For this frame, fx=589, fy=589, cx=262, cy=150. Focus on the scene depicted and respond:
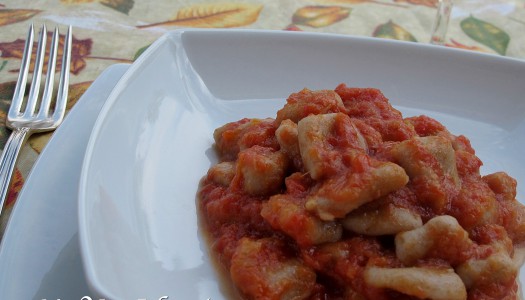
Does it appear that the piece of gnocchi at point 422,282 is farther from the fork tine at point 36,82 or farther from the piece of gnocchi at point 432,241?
the fork tine at point 36,82

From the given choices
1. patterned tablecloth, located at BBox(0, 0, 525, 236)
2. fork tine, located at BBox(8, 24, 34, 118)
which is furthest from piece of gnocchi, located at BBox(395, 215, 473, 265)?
patterned tablecloth, located at BBox(0, 0, 525, 236)

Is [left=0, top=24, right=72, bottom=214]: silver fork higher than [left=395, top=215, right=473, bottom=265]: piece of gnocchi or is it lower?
lower

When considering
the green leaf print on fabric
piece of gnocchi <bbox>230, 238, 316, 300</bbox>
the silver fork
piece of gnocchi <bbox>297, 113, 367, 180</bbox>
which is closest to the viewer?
piece of gnocchi <bbox>230, 238, 316, 300</bbox>

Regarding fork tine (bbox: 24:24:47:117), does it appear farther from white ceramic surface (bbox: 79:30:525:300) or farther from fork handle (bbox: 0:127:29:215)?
white ceramic surface (bbox: 79:30:525:300)

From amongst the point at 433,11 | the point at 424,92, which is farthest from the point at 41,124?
the point at 433,11

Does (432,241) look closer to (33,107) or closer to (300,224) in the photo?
(300,224)

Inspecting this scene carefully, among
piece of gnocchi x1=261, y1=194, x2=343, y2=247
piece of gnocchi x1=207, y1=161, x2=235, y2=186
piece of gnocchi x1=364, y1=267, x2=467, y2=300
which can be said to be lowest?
piece of gnocchi x1=207, y1=161, x2=235, y2=186

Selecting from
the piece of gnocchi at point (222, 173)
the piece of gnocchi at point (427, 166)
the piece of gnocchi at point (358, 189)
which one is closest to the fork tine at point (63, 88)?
the piece of gnocchi at point (222, 173)
